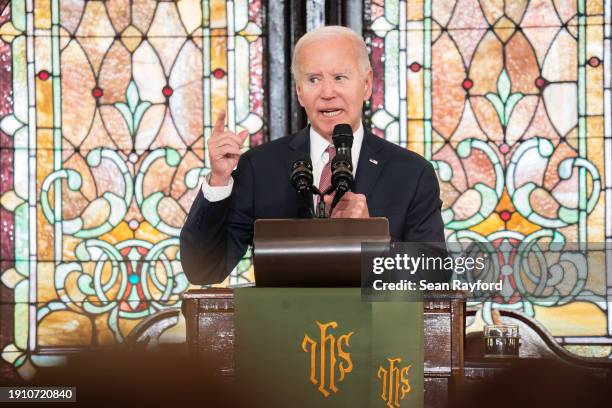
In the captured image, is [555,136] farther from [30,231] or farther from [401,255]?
[401,255]

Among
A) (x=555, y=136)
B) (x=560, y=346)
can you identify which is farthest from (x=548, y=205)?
(x=560, y=346)

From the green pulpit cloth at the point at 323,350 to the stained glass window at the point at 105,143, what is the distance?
261 centimetres

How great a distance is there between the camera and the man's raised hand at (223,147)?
85.4 inches

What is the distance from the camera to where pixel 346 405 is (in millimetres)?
1494

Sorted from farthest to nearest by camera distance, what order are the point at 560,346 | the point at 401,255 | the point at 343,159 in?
the point at 560,346
the point at 343,159
the point at 401,255

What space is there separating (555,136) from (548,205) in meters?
0.29

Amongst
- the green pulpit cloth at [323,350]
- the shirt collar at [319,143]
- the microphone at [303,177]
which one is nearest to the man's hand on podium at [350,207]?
the microphone at [303,177]

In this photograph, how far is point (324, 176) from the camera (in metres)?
2.49

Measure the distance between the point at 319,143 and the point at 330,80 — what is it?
0.18 meters

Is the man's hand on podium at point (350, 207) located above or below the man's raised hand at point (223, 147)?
below

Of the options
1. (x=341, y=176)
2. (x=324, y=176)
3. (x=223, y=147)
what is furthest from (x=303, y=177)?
(x=324, y=176)

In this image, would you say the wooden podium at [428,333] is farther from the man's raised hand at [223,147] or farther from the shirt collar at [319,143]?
the shirt collar at [319,143]

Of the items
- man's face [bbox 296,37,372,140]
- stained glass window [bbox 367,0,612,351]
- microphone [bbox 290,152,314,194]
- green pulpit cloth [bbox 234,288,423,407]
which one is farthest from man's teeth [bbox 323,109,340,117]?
stained glass window [bbox 367,0,612,351]
